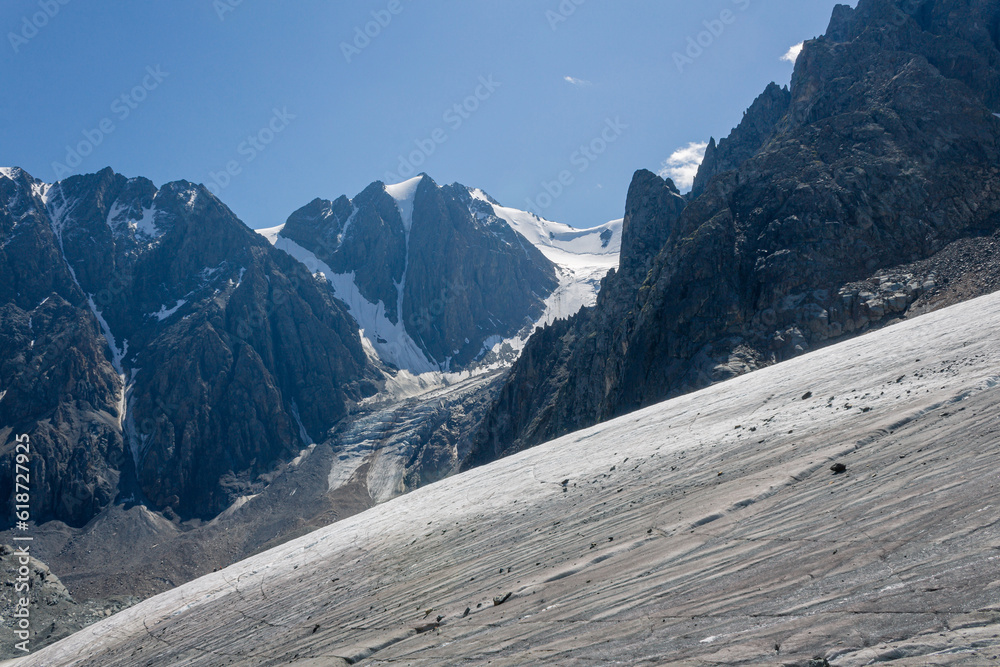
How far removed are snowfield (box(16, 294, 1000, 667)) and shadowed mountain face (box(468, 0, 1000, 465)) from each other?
2523 centimetres

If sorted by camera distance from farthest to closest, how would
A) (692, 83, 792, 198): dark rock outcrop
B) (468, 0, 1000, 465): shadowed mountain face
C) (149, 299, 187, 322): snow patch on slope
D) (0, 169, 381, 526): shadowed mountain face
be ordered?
(149, 299, 187, 322): snow patch on slope
(0, 169, 381, 526): shadowed mountain face
(692, 83, 792, 198): dark rock outcrop
(468, 0, 1000, 465): shadowed mountain face

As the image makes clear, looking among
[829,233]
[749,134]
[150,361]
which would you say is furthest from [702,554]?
[150,361]

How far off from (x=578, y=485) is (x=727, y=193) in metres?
49.5

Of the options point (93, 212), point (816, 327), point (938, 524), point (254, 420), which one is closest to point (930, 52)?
point (816, 327)

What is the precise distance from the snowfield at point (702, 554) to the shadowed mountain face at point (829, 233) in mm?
25228

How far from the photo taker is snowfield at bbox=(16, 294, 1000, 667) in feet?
18.3

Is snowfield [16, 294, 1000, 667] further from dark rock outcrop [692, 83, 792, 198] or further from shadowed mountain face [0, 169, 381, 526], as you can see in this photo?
shadowed mountain face [0, 169, 381, 526]

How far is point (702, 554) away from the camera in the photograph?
7.40 m

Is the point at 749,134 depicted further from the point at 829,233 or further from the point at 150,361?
the point at 150,361

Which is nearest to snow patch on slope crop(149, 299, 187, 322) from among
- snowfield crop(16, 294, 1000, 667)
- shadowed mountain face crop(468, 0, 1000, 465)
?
shadowed mountain face crop(468, 0, 1000, 465)

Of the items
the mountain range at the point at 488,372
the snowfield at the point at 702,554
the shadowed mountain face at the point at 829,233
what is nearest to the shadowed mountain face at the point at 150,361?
the mountain range at the point at 488,372

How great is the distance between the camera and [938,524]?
617cm

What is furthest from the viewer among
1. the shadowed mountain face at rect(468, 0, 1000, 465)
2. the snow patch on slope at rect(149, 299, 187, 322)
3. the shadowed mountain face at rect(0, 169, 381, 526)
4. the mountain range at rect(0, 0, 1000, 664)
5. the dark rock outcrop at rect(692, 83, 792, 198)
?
the snow patch on slope at rect(149, 299, 187, 322)

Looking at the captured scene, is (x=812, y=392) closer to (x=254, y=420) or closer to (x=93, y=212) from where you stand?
(x=254, y=420)
